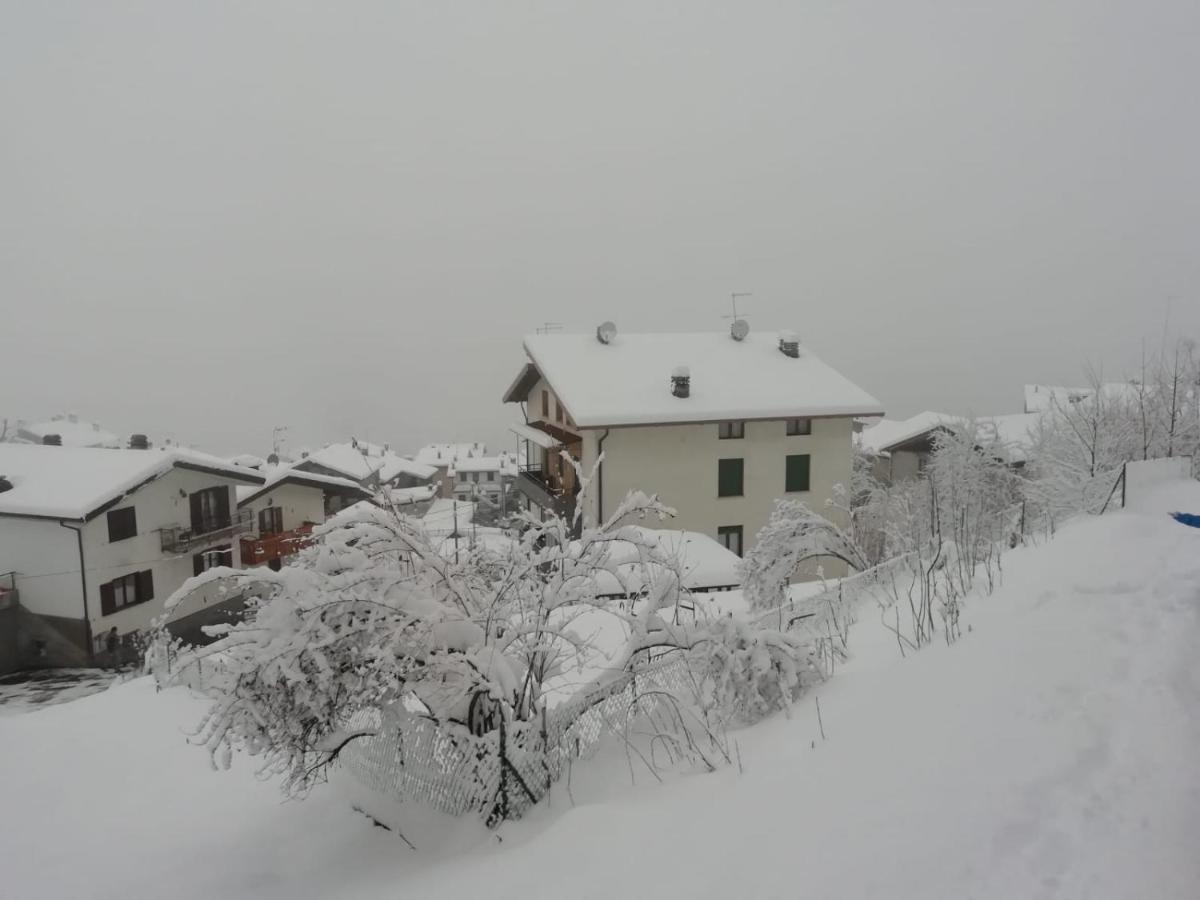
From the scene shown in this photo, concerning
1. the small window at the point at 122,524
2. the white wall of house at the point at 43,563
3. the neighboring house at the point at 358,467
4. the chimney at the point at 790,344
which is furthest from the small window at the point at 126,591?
the chimney at the point at 790,344

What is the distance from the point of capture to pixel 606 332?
22859 mm

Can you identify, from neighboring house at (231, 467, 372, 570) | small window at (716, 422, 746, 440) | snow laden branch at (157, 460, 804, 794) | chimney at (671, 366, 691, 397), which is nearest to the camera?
snow laden branch at (157, 460, 804, 794)

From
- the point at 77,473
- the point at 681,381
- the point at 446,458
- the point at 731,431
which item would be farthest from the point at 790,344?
the point at 446,458

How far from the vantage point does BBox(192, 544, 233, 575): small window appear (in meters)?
23.5

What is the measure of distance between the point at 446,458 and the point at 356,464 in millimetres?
38889

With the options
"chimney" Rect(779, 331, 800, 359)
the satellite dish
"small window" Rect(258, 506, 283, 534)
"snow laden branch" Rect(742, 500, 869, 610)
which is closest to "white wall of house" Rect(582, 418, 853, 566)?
"chimney" Rect(779, 331, 800, 359)

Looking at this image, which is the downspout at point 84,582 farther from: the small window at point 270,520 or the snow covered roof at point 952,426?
the snow covered roof at point 952,426

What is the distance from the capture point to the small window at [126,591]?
19.8 metres

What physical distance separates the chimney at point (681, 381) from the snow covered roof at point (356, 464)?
21149 mm

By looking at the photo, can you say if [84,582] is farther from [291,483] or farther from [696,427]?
[696,427]

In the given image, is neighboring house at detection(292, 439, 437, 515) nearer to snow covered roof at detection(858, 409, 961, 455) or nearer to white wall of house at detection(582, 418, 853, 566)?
white wall of house at detection(582, 418, 853, 566)

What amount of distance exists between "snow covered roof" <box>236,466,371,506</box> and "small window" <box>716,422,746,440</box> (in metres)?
14.0

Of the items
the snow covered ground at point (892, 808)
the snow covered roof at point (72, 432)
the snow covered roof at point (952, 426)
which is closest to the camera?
the snow covered ground at point (892, 808)

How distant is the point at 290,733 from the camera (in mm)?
5160
